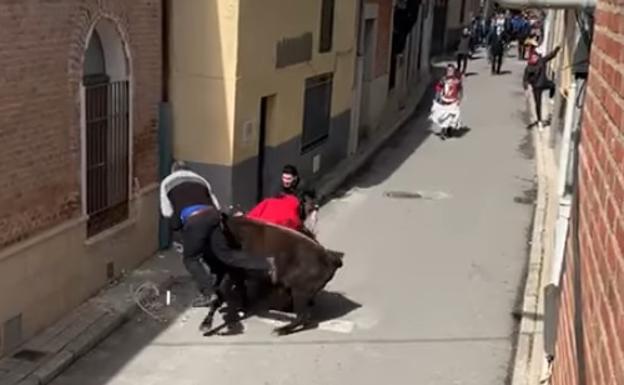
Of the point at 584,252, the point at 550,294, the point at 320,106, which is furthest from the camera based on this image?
the point at 320,106

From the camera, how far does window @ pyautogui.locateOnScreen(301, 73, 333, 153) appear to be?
1589cm

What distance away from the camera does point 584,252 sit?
315 cm

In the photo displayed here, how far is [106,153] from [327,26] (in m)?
7.11

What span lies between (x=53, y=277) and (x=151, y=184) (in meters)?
2.57

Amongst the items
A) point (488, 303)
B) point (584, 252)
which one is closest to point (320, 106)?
point (488, 303)

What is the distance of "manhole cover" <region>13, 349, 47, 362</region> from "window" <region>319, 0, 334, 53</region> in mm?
8931

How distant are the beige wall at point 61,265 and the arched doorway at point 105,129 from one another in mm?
229

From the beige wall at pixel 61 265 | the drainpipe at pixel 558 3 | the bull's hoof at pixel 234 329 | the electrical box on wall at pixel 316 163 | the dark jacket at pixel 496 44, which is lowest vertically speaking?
the bull's hoof at pixel 234 329

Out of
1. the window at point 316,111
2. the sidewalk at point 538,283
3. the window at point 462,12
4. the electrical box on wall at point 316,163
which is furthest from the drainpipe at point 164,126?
the window at point 462,12

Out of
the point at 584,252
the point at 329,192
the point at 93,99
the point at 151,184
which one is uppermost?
the point at 584,252

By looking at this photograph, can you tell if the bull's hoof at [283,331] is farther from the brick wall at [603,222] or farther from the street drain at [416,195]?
the street drain at [416,195]

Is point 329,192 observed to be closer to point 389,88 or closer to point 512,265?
point 512,265

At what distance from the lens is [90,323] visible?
9.27 metres

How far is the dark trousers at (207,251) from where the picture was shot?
360 inches
